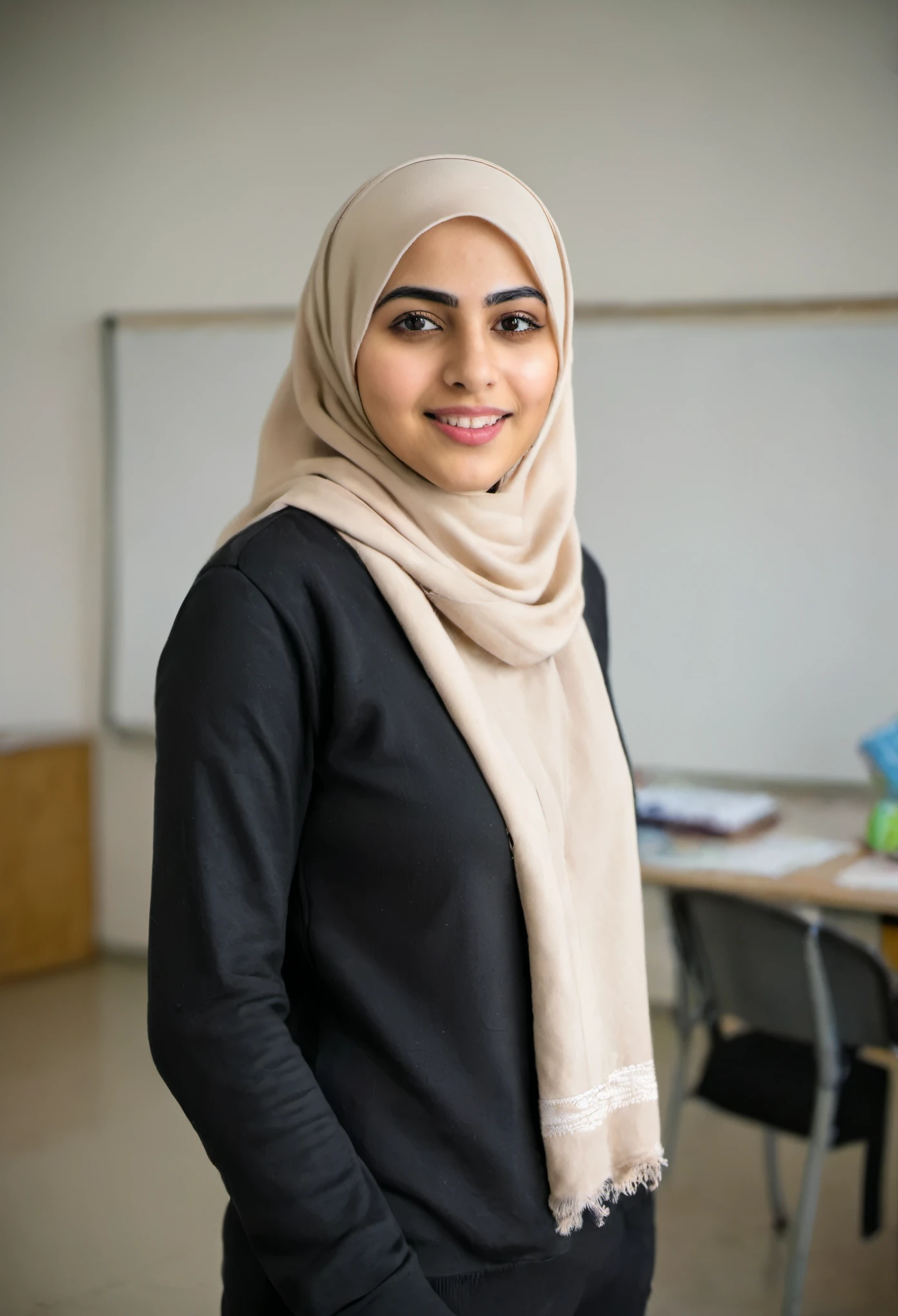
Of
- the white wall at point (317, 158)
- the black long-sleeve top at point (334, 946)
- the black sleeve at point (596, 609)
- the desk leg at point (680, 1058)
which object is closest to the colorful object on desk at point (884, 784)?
the desk leg at point (680, 1058)

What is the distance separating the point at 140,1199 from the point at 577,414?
2057 mm

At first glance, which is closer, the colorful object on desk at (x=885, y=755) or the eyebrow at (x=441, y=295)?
the eyebrow at (x=441, y=295)

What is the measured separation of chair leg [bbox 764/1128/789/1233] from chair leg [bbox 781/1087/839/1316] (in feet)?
1.04

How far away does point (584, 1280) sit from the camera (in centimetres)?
89

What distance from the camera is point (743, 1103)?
194 cm

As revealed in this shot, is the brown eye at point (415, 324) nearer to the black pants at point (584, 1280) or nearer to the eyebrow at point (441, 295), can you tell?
the eyebrow at point (441, 295)

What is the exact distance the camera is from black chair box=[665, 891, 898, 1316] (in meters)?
1.83

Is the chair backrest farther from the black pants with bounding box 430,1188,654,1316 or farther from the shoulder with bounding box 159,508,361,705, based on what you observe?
the shoulder with bounding box 159,508,361,705

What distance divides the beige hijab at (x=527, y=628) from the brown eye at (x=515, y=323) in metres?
0.02

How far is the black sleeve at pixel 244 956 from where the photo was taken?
713 millimetres

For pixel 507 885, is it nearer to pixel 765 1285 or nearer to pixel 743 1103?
pixel 743 1103

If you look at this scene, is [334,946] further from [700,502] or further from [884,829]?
[700,502]

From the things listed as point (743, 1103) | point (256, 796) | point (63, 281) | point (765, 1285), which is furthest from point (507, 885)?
point (63, 281)

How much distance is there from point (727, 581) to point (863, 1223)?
1563mm
